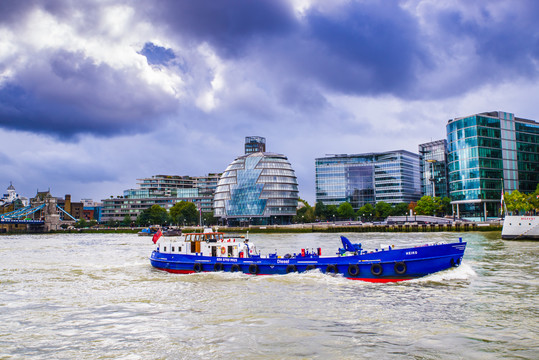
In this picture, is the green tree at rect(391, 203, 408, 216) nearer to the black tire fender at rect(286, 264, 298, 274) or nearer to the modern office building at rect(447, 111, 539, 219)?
the modern office building at rect(447, 111, 539, 219)

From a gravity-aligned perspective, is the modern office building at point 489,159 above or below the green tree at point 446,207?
above

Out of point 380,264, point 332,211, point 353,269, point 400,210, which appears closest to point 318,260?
point 353,269

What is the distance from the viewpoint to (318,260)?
106 ft

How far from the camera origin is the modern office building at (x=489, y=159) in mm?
133375

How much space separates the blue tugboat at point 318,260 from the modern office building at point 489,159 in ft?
372

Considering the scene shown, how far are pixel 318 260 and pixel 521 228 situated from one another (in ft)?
171

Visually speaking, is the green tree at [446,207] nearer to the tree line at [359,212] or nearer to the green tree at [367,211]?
the tree line at [359,212]

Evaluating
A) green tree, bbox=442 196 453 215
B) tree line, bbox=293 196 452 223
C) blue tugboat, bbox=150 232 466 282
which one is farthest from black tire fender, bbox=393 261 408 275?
tree line, bbox=293 196 452 223

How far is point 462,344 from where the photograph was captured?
642 inches

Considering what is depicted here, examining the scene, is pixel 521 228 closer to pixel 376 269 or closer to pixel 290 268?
pixel 376 269

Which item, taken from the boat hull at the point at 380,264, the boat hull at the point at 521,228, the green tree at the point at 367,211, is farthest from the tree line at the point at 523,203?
the boat hull at the point at 380,264

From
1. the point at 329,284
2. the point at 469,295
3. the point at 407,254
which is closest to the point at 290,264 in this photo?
the point at 329,284

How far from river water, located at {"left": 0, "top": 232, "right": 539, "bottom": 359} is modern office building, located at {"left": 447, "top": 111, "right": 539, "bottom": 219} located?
107910 millimetres

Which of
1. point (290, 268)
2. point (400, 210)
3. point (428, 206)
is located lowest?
point (290, 268)
